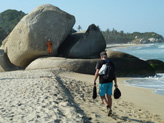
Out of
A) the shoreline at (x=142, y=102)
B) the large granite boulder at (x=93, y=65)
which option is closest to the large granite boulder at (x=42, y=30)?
the large granite boulder at (x=93, y=65)

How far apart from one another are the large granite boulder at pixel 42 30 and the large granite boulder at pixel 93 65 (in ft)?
5.21

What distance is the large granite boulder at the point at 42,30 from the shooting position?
1482cm

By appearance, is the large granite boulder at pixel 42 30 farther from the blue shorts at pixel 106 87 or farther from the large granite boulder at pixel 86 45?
the blue shorts at pixel 106 87

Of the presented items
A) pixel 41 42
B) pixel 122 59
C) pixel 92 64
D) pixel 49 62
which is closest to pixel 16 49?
pixel 41 42

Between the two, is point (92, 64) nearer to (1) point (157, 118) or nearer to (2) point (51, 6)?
(2) point (51, 6)

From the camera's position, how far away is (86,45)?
14820 millimetres

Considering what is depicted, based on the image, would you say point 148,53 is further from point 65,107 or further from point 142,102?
point 65,107

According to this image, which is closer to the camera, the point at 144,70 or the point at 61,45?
the point at 144,70

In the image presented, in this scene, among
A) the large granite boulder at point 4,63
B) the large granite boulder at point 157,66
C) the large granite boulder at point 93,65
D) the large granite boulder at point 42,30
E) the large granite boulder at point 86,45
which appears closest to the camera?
the large granite boulder at point 93,65

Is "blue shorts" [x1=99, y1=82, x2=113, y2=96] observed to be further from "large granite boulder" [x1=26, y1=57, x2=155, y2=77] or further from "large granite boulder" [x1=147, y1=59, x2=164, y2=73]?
"large granite boulder" [x1=147, y1=59, x2=164, y2=73]

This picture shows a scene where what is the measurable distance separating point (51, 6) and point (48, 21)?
3.74ft

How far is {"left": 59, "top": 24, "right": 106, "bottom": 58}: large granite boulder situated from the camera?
48.2ft

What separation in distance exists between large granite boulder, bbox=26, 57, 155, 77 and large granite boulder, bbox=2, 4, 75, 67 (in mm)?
1588

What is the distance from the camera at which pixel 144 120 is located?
5344 mm
